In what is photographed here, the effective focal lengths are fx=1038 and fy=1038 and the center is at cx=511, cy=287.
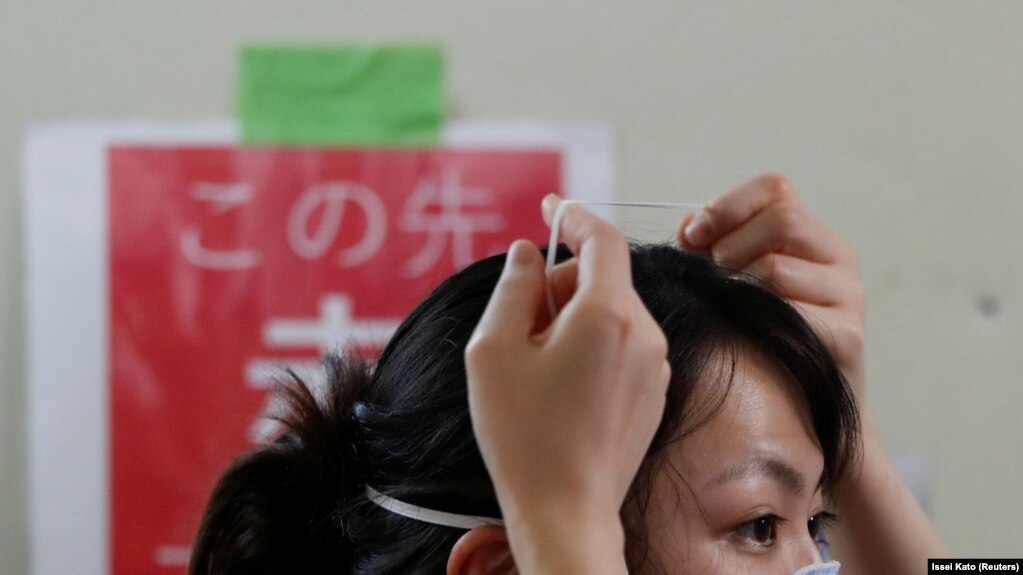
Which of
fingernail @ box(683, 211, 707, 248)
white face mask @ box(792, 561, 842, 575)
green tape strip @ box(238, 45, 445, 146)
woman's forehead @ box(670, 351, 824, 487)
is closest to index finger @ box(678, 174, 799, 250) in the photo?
fingernail @ box(683, 211, 707, 248)

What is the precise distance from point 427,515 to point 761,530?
206 millimetres

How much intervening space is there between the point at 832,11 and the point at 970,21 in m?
0.15

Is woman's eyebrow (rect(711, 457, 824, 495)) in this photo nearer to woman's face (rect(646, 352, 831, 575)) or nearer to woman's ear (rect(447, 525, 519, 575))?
woman's face (rect(646, 352, 831, 575))

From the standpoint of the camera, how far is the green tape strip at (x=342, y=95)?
1104 millimetres

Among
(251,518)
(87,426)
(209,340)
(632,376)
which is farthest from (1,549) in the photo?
(632,376)

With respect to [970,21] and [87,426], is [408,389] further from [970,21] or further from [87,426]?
[970,21]

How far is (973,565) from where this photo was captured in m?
1.00

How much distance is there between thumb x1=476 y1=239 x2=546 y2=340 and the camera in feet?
1.50

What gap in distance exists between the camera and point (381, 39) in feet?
3.64

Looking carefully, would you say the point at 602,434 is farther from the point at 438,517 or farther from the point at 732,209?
the point at 732,209

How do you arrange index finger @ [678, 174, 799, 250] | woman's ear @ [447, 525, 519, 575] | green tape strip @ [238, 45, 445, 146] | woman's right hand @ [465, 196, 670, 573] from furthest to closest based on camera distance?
green tape strip @ [238, 45, 445, 146]
index finger @ [678, 174, 799, 250]
woman's ear @ [447, 525, 519, 575]
woman's right hand @ [465, 196, 670, 573]

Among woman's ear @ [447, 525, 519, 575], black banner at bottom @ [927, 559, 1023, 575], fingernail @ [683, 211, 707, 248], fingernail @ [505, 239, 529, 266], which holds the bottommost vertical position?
black banner at bottom @ [927, 559, 1023, 575]

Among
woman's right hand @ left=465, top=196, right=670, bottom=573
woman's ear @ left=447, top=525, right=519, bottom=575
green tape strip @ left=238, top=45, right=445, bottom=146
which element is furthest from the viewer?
green tape strip @ left=238, top=45, right=445, bottom=146

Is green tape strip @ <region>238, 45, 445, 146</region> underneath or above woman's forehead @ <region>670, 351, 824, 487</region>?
above
